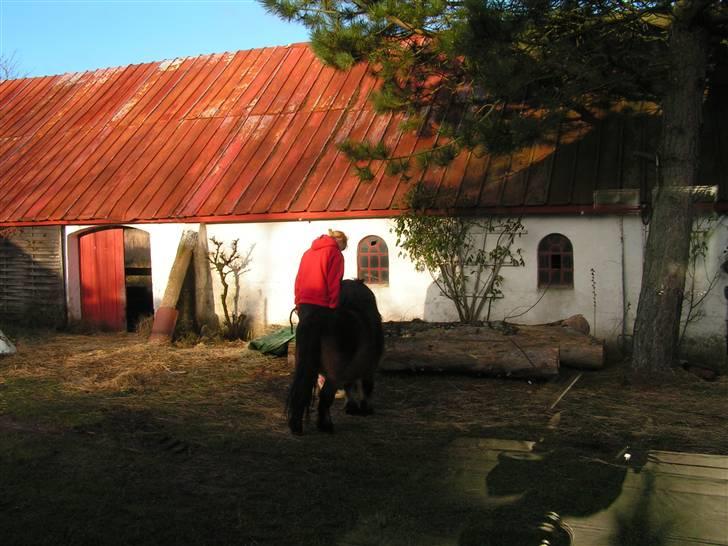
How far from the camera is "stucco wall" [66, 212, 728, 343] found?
34.7ft

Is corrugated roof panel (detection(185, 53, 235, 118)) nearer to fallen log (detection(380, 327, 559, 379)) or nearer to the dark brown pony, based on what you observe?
fallen log (detection(380, 327, 559, 379))

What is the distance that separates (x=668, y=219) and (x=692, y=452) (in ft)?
12.0

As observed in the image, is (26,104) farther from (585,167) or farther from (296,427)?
(296,427)

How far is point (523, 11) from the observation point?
7.70 metres

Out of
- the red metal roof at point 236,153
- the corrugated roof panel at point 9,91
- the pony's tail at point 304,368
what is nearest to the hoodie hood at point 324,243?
the pony's tail at point 304,368

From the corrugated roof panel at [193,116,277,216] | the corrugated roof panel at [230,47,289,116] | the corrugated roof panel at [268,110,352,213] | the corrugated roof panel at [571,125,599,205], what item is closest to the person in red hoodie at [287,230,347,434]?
the corrugated roof panel at [571,125,599,205]

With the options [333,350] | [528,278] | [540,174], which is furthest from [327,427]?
[540,174]

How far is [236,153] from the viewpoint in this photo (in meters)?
14.5

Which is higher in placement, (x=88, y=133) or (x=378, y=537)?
(x=88, y=133)

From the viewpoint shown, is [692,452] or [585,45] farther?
[585,45]

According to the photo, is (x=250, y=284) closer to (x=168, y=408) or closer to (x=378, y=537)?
(x=168, y=408)

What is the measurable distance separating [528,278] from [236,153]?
660cm

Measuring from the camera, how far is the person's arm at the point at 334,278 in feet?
20.8

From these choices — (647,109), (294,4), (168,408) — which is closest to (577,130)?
(647,109)
